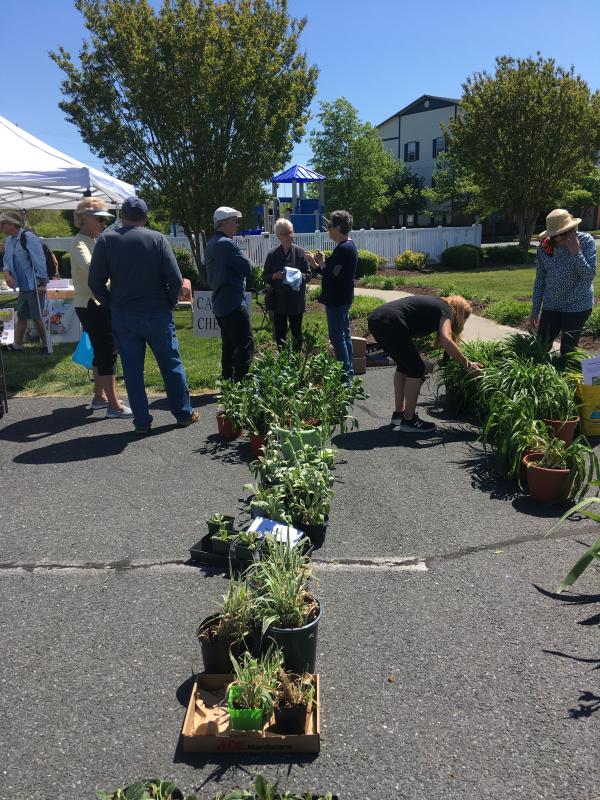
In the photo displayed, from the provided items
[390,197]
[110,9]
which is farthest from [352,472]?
[390,197]

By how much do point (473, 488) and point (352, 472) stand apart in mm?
928

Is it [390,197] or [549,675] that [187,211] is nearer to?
[549,675]

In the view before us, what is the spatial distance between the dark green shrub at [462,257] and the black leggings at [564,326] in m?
17.8

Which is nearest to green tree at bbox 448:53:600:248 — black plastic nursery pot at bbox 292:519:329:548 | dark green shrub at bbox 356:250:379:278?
dark green shrub at bbox 356:250:379:278

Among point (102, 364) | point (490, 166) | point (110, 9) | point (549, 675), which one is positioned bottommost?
point (549, 675)

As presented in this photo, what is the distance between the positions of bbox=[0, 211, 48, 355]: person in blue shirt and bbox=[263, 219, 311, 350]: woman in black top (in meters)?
3.99

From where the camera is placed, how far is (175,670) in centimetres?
289

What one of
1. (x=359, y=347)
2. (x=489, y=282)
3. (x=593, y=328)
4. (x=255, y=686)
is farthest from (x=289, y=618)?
(x=489, y=282)

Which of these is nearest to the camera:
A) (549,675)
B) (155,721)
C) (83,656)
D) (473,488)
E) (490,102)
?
(155,721)

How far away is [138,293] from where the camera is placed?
18.8 ft

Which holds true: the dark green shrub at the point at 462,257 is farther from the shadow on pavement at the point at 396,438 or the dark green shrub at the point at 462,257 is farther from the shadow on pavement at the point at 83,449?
the shadow on pavement at the point at 83,449

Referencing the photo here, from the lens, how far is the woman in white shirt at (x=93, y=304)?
6.32 m

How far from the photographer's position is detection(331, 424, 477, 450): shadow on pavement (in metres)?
5.77

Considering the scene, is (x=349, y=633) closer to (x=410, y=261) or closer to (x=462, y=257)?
(x=410, y=261)
